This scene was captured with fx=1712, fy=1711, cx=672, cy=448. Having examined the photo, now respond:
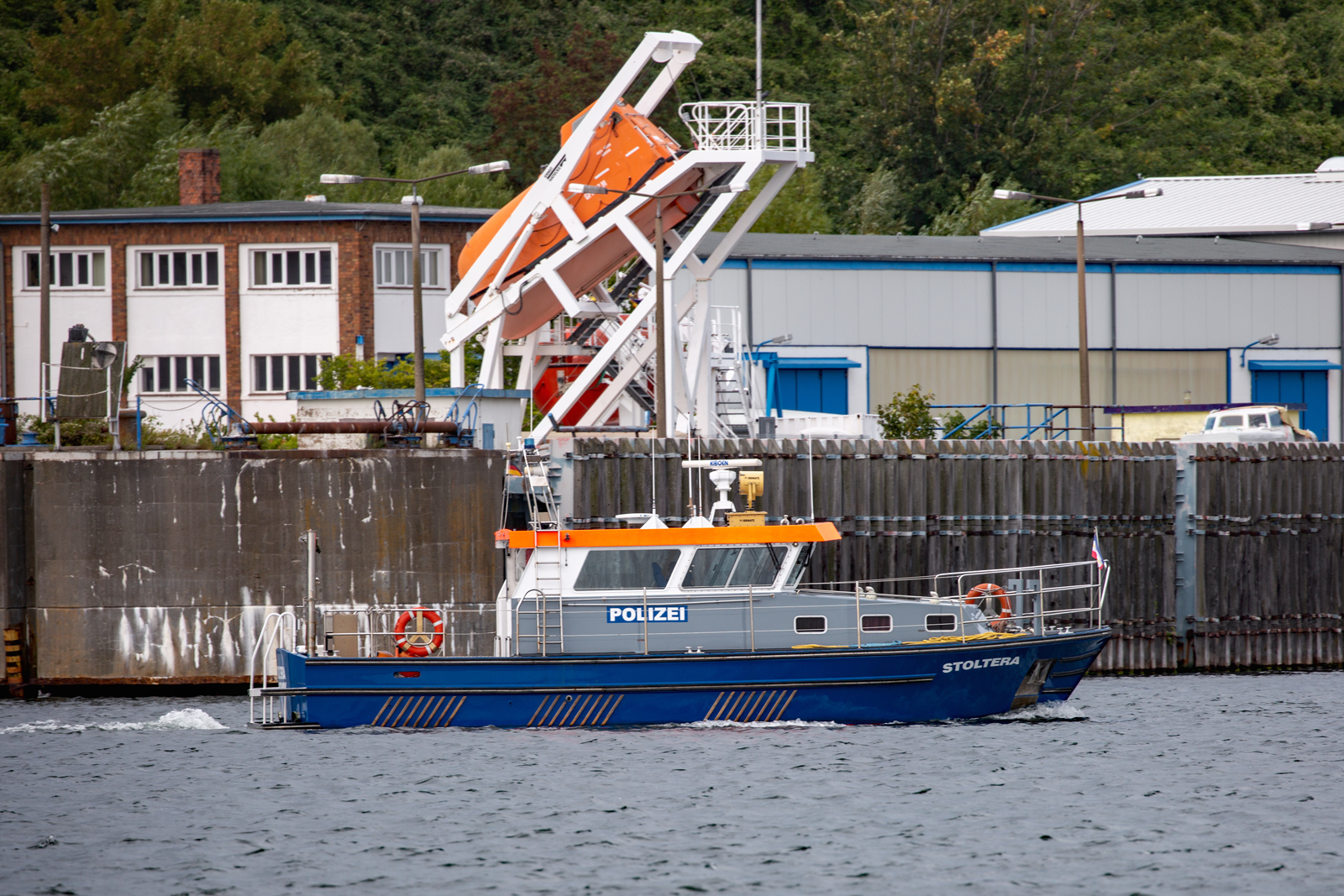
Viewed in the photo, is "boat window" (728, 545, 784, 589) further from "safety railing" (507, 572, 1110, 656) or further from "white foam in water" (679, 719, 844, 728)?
"white foam in water" (679, 719, 844, 728)

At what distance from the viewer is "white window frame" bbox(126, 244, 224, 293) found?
42969 millimetres

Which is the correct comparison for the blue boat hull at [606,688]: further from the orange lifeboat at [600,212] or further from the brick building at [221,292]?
the brick building at [221,292]

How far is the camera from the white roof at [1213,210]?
50312 mm

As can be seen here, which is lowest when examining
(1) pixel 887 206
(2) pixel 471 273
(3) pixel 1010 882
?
(3) pixel 1010 882

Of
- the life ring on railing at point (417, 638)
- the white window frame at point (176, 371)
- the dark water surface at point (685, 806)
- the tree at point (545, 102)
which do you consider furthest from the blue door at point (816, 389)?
the tree at point (545, 102)

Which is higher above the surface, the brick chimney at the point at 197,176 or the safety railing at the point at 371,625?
the brick chimney at the point at 197,176

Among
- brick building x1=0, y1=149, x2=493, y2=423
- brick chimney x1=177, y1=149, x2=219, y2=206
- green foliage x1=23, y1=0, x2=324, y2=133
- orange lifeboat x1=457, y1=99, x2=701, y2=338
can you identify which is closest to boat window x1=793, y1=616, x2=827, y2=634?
orange lifeboat x1=457, y1=99, x2=701, y2=338

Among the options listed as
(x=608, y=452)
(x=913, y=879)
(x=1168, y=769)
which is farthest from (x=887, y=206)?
(x=913, y=879)

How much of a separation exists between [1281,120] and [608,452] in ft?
160

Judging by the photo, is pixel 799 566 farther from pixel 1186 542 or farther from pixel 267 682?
pixel 1186 542

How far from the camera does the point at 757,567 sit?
21438 mm

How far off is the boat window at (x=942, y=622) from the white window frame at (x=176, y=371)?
25.9 metres

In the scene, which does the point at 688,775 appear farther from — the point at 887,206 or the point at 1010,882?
the point at 887,206

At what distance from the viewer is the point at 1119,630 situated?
28.0 m
